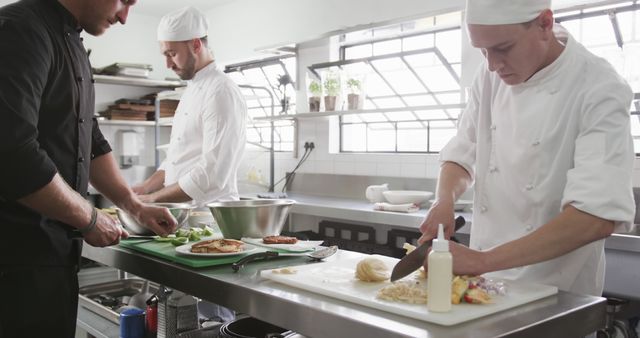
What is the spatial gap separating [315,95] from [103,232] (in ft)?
10.2

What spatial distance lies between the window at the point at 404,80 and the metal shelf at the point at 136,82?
196 cm

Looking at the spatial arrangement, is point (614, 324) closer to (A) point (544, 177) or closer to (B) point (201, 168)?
(A) point (544, 177)

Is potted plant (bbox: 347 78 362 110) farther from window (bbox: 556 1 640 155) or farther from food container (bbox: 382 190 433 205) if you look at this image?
window (bbox: 556 1 640 155)

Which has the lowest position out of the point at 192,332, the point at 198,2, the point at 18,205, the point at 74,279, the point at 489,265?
the point at 192,332

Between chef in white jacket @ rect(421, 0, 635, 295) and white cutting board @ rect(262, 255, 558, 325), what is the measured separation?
9cm

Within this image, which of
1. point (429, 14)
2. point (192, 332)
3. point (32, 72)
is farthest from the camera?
point (429, 14)

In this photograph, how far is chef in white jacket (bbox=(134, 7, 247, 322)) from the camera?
2.76m

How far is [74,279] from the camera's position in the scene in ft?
5.61

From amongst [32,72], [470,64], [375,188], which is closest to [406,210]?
[375,188]

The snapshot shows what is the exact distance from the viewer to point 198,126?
302 cm

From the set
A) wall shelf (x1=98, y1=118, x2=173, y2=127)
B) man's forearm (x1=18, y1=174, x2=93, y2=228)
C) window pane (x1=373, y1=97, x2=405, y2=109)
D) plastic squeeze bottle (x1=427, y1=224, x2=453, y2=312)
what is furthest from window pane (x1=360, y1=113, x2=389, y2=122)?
plastic squeeze bottle (x1=427, y1=224, x2=453, y2=312)

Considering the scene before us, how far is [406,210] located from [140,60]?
430cm

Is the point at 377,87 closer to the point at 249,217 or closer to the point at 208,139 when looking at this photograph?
the point at 208,139

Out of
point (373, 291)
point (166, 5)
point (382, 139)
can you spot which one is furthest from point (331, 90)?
point (373, 291)
